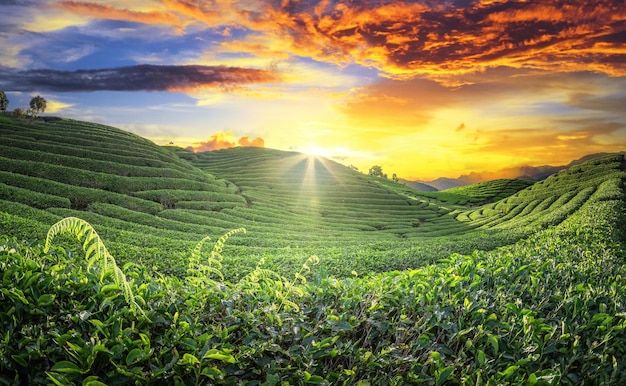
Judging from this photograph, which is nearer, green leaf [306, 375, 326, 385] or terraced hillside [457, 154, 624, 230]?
green leaf [306, 375, 326, 385]

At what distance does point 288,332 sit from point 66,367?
1.14 m

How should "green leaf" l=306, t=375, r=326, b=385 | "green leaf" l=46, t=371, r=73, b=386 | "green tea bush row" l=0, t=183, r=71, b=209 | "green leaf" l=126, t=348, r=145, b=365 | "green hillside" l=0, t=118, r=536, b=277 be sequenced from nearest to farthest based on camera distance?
"green leaf" l=46, t=371, r=73, b=386
"green leaf" l=126, t=348, r=145, b=365
"green leaf" l=306, t=375, r=326, b=385
"green hillside" l=0, t=118, r=536, b=277
"green tea bush row" l=0, t=183, r=71, b=209

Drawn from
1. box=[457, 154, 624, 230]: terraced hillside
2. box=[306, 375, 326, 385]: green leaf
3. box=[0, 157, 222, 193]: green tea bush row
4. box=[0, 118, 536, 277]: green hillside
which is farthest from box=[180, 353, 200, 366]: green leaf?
box=[0, 157, 222, 193]: green tea bush row

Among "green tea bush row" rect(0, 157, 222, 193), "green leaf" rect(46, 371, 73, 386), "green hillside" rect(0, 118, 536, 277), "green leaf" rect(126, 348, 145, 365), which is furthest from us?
"green tea bush row" rect(0, 157, 222, 193)

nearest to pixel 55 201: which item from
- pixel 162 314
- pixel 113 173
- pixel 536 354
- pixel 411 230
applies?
pixel 113 173

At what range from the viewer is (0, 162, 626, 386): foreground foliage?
2.00 m

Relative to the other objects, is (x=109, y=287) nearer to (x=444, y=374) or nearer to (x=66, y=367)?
(x=66, y=367)

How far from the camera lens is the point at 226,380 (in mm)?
2096

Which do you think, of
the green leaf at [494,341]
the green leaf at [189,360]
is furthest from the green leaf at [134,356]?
the green leaf at [494,341]

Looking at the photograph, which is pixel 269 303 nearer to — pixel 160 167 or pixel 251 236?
pixel 251 236

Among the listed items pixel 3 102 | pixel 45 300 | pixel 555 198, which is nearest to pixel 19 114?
pixel 3 102

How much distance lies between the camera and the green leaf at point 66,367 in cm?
182

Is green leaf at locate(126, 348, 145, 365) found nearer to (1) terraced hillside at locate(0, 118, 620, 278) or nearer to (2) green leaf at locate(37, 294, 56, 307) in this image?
(2) green leaf at locate(37, 294, 56, 307)

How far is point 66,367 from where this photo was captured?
6.10 ft
